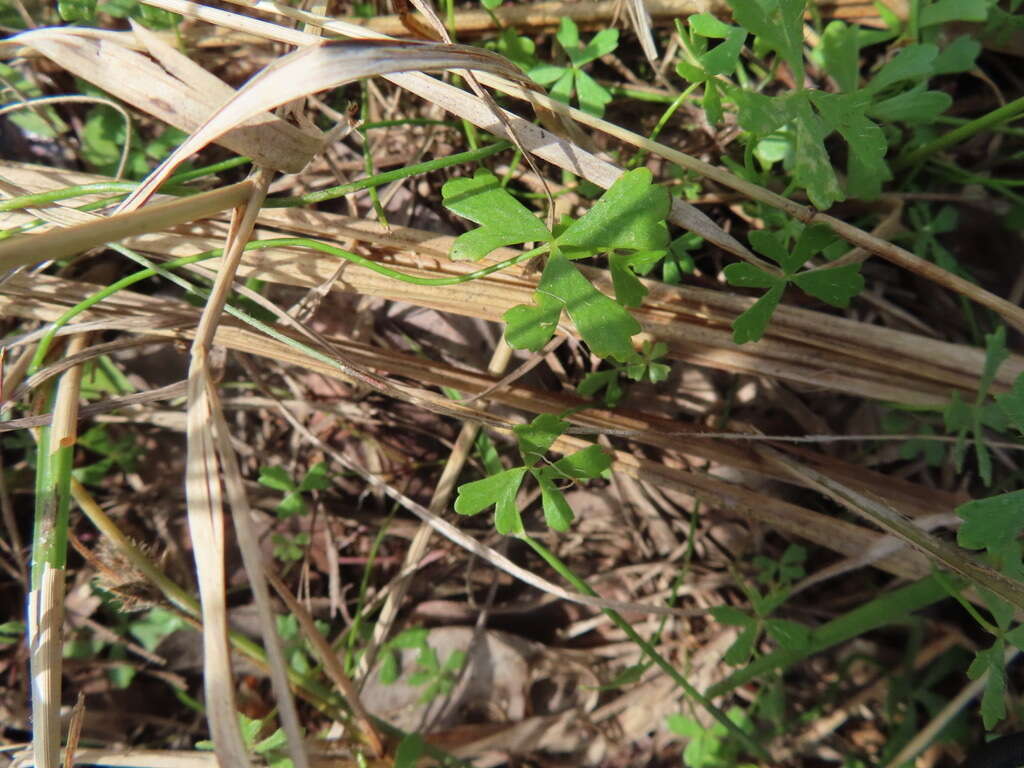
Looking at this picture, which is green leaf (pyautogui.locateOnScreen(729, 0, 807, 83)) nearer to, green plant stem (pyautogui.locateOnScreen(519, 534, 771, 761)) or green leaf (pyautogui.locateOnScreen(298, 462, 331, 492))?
green plant stem (pyautogui.locateOnScreen(519, 534, 771, 761))

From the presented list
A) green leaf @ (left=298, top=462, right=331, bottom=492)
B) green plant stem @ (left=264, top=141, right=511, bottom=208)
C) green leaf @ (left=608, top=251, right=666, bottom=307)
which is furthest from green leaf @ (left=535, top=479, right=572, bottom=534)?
green leaf @ (left=298, top=462, right=331, bottom=492)

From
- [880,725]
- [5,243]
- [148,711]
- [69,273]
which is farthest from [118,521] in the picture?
[880,725]

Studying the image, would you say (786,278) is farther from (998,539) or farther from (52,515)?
(52,515)

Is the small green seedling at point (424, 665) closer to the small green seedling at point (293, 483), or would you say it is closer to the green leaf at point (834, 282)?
the small green seedling at point (293, 483)

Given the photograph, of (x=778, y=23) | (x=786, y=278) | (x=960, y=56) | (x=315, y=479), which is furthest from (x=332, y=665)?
(x=960, y=56)

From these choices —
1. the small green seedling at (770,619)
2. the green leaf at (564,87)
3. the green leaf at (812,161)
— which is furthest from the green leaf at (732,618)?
the green leaf at (564,87)
